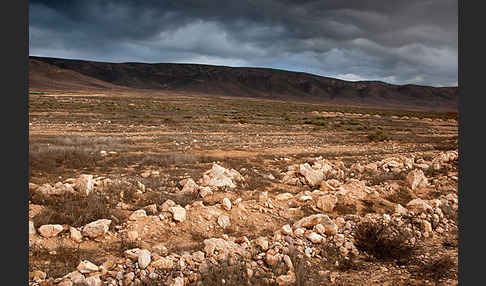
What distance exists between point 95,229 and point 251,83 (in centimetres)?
15387

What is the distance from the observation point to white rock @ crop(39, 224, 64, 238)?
13.3ft

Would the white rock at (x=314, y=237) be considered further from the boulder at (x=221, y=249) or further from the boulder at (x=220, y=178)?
the boulder at (x=220, y=178)

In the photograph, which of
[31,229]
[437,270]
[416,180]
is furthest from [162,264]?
[416,180]

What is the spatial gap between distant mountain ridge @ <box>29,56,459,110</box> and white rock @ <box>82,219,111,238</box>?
132173 millimetres

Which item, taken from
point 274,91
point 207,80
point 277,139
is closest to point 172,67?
point 207,80

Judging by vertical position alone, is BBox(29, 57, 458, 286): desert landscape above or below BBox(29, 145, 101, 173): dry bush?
below

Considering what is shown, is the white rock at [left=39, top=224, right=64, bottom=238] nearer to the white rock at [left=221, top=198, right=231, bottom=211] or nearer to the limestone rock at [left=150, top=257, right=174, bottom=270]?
the limestone rock at [left=150, top=257, right=174, bottom=270]

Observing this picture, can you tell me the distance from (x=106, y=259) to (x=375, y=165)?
796cm

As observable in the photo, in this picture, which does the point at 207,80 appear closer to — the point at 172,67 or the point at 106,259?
the point at 172,67

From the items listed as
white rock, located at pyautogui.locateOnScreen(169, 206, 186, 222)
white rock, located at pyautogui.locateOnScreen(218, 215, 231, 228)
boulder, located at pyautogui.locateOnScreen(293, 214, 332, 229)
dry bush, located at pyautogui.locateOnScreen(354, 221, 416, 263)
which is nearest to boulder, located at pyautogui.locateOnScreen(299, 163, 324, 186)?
boulder, located at pyautogui.locateOnScreen(293, 214, 332, 229)

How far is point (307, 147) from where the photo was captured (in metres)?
14.1

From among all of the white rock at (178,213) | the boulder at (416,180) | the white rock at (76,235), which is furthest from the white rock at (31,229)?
the boulder at (416,180)

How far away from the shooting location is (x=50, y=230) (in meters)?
4.08

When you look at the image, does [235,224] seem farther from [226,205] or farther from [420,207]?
[420,207]
